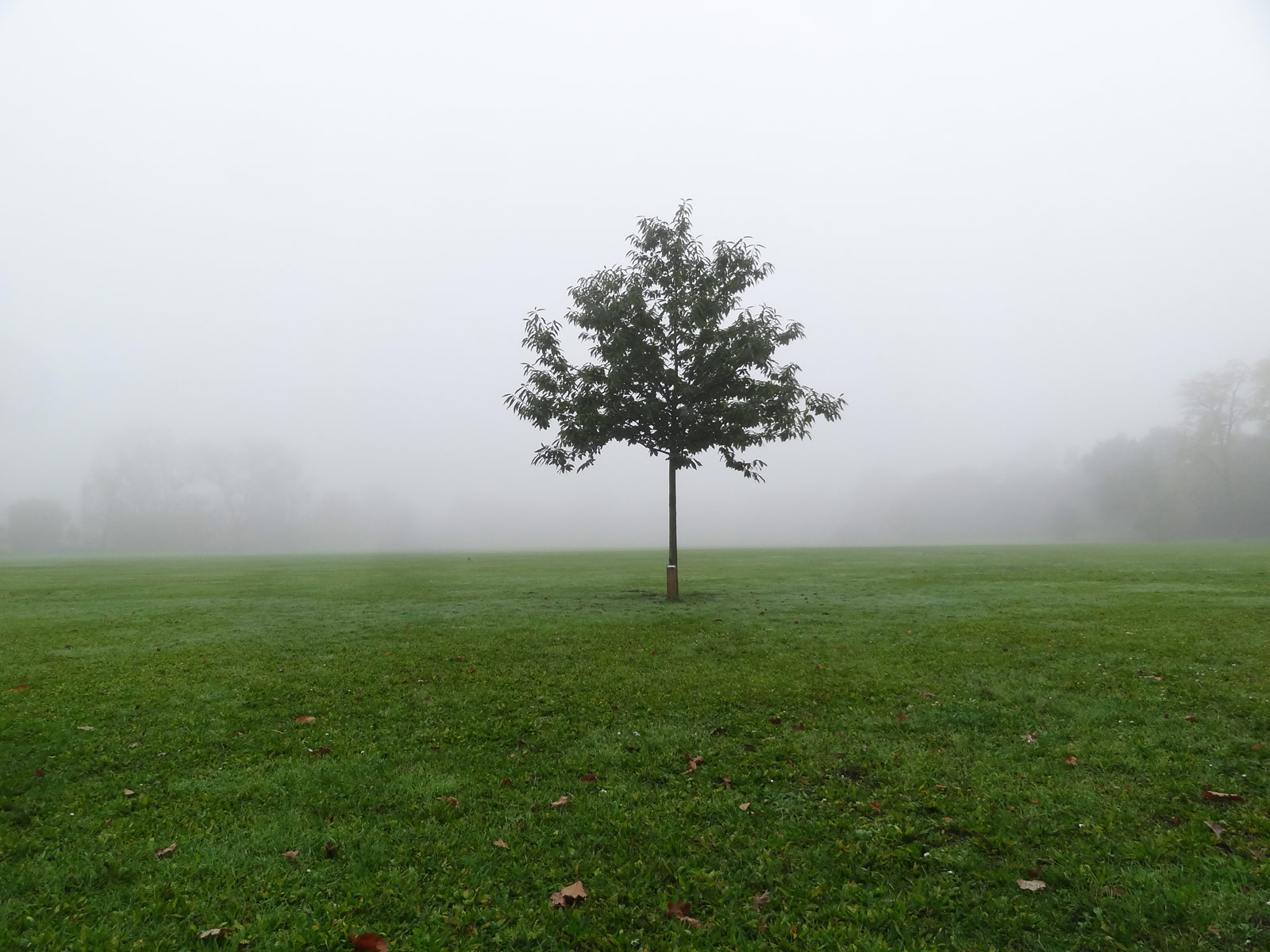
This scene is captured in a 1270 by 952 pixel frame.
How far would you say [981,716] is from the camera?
8602mm

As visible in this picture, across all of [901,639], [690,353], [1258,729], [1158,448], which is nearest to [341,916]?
[1258,729]

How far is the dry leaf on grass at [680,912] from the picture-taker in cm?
450

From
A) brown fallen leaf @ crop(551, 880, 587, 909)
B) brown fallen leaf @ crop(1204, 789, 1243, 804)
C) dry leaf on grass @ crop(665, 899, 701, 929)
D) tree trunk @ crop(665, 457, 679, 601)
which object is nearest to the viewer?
dry leaf on grass @ crop(665, 899, 701, 929)

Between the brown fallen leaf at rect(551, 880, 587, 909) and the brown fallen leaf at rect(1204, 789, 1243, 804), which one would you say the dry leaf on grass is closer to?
the brown fallen leaf at rect(551, 880, 587, 909)

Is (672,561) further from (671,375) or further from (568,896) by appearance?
(568,896)

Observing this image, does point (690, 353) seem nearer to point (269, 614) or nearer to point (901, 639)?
point (901, 639)

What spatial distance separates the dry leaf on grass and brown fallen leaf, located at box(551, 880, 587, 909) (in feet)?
1.99

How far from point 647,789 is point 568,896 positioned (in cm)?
192

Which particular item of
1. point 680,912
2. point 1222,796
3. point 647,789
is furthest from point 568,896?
point 1222,796

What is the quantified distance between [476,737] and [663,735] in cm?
227

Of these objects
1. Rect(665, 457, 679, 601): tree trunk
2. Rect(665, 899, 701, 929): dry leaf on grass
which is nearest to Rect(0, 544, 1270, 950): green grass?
Rect(665, 899, 701, 929): dry leaf on grass

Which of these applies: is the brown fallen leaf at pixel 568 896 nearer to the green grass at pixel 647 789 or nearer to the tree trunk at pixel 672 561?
Result: the green grass at pixel 647 789

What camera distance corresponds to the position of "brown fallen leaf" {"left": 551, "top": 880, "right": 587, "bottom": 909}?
15.5ft

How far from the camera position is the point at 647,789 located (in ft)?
21.8
